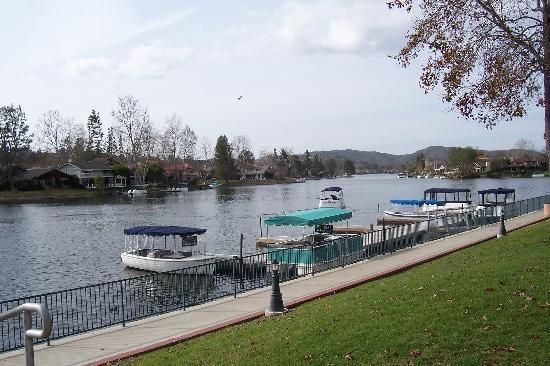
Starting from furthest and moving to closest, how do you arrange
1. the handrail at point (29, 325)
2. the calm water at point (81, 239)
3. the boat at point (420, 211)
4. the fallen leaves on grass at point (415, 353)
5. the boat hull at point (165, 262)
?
the boat at point (420, 211) → the calm water at point (81, 239) → the boat hull at point (165, 262) → the fallen leaves on grass at point (415, 353) → the handrail at point (29, 325)

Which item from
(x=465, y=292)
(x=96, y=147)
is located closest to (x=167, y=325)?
(x=465, y=292)

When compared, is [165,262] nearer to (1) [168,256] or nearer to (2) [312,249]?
(1) [168,256]

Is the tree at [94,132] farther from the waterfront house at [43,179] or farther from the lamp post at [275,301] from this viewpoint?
the lamp post at [275,301]

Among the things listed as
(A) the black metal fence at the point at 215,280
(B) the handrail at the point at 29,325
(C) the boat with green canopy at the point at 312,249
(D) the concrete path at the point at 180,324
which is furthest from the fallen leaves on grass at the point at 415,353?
(C) the boat with green canopy at the point at 312,249

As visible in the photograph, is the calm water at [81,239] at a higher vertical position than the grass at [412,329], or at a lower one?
lower

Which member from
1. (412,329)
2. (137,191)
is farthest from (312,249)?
(137,191)

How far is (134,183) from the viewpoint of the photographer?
165 meters

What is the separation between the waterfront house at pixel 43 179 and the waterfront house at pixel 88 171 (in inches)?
201

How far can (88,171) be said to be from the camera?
151875 millimetres

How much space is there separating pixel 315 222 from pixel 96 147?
17550 cm

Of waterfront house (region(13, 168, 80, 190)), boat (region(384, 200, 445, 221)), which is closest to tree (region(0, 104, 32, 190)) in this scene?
waterfront house (region(13, 168, 80, 190))

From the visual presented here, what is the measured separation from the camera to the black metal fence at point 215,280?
22.5m

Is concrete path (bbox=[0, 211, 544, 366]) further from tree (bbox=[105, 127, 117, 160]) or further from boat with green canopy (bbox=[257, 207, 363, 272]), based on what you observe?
tree (bbox=[105, 127, 117, 160])

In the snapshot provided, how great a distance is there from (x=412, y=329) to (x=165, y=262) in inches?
1010
